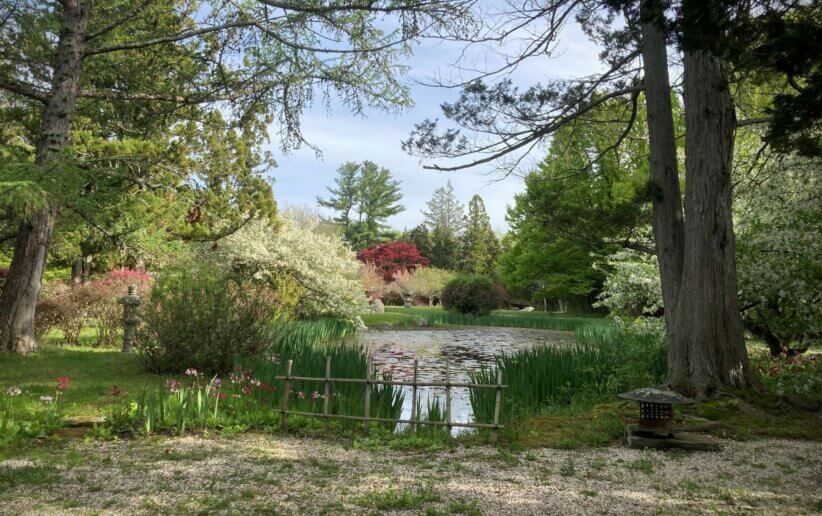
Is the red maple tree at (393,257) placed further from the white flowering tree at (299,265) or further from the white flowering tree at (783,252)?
the white flowering tree at (783,252)

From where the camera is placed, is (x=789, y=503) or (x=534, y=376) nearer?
(x=789, y=503)

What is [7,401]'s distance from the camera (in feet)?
17.2

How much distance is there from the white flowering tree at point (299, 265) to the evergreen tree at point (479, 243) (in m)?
28.0

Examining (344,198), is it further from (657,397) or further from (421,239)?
(657,397)

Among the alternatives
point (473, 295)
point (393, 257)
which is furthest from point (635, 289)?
point (393, 257)

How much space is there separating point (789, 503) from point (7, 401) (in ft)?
20.8

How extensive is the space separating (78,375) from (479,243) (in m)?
39.4

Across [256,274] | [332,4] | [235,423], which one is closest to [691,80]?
[332,4]

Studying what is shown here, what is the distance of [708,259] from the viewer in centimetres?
616

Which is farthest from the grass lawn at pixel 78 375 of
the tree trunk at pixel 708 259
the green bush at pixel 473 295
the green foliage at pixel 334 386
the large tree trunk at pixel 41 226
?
the green bush at pixel 473 295

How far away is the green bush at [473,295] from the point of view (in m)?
23.5

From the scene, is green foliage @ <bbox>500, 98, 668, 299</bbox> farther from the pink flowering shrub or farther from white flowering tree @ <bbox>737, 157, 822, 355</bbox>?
the pink flowering shrub

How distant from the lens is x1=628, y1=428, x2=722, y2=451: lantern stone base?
4.84 metres

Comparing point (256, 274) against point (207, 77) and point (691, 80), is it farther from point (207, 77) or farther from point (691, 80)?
point (691, 80)
